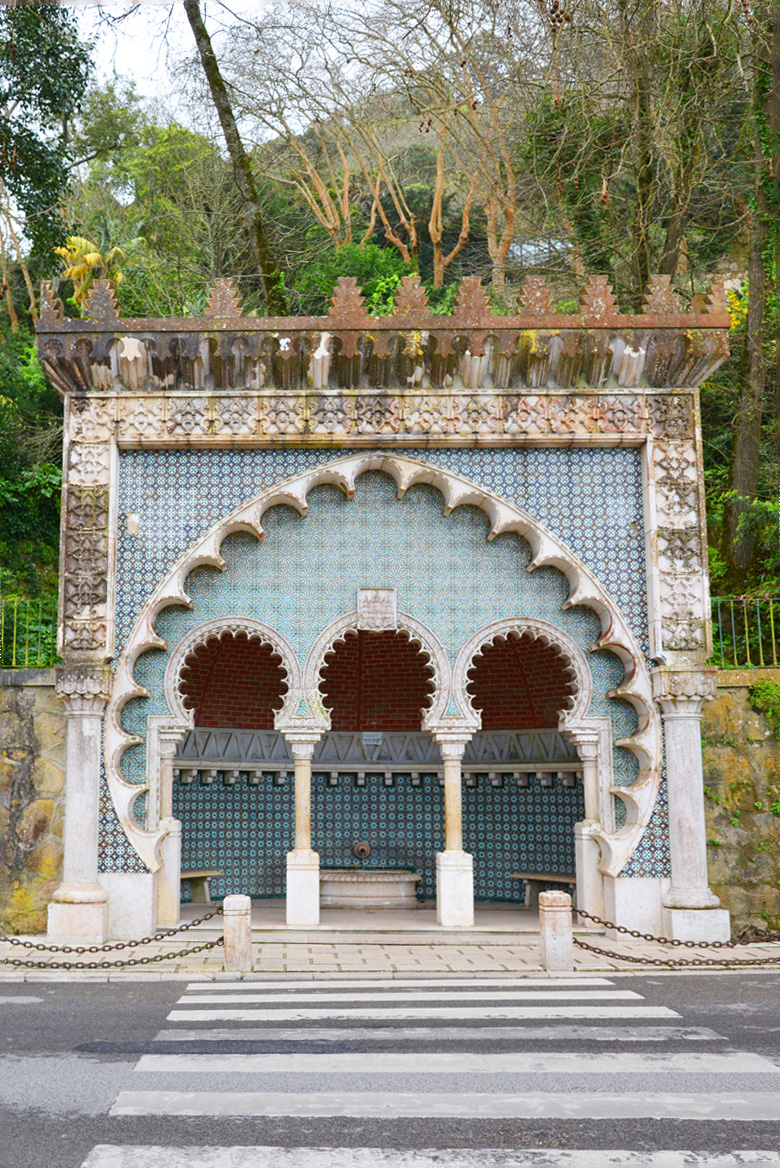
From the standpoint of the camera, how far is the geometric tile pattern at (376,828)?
13422mm

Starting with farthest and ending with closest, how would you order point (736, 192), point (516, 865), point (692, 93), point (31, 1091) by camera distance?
point (736, 192)
point (692, 93)
point (516, 865)
point (31, 1091)

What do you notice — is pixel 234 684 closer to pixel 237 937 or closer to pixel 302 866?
pixel 302 866

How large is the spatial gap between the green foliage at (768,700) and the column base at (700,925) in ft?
→ 6.80

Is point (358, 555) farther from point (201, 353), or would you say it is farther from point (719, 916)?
point (719, 916)

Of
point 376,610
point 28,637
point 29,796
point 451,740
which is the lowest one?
point 29,796

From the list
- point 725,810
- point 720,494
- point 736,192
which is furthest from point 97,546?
point 736,192

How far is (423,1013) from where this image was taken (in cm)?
730

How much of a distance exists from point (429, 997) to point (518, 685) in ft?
20.2

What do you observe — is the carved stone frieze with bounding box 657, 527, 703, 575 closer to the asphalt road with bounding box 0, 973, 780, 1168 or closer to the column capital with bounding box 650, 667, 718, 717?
the column capital with bounding box 650, 667, 718, 717

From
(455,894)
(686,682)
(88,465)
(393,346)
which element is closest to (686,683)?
(686,682)

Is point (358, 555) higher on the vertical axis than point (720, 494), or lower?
lower

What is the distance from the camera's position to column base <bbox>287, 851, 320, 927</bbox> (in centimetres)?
1089

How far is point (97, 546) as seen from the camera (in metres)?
11.0

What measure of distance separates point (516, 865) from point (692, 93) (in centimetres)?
1163
